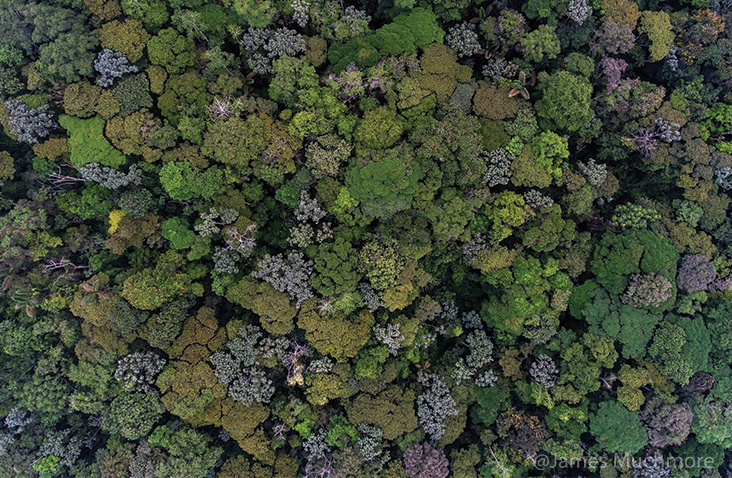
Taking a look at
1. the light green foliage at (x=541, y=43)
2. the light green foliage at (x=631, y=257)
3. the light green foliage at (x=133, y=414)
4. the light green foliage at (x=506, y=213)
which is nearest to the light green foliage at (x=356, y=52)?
the light green foliage at (x=541, y=43)

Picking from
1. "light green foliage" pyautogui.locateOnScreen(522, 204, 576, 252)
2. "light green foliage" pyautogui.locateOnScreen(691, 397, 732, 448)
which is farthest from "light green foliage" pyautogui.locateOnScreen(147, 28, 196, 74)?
"light green foliage" pyautogui.locateOnScreen(691, 397, 732, 448)

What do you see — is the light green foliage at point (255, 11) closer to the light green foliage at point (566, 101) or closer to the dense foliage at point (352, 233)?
the dense foliage at point (352, 233)

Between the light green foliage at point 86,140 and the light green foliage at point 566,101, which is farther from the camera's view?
the light green foliage at point 566,101

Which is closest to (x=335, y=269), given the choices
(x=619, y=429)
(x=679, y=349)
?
(x=619, y=429)

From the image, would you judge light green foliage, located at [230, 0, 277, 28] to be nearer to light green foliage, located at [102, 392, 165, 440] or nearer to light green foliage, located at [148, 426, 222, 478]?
light green foliage, located at [102, 392, 165, 440]

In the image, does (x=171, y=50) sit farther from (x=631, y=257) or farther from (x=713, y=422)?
(x=713, y=422)
